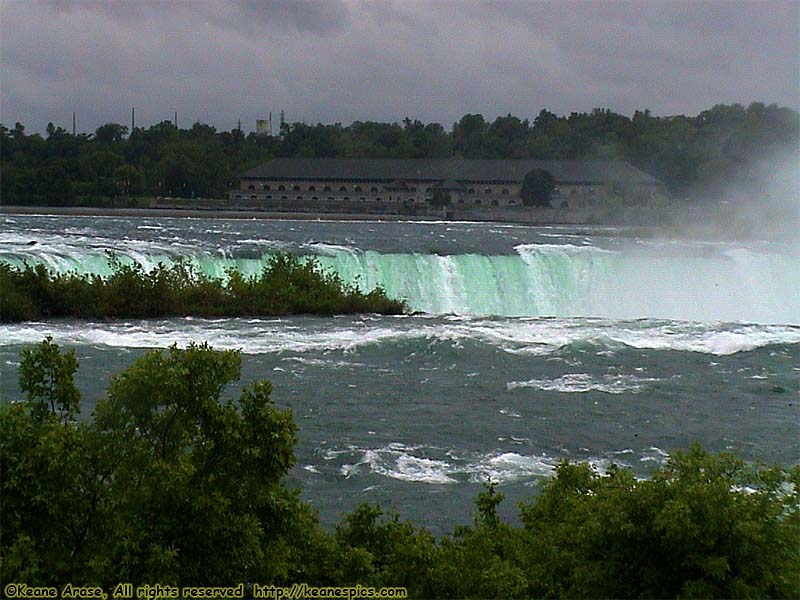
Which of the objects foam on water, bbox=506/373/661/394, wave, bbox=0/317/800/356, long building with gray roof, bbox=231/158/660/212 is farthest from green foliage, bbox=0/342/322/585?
long building with gray roof, bbox=231/158/660/212

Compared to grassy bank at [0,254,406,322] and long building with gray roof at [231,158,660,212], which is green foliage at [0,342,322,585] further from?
long building with gray roof at [231,158,660,212]

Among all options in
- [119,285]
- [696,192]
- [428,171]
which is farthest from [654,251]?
[428,171]

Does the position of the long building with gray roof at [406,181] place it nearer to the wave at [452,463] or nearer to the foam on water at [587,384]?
the foam on water at [587,384]

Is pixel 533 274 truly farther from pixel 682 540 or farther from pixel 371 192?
pixel 371 192

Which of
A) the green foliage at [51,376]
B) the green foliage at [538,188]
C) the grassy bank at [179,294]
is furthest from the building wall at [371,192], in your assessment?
the green foliage at [51,376]

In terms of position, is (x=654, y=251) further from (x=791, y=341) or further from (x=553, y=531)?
(x=553, y=531)
